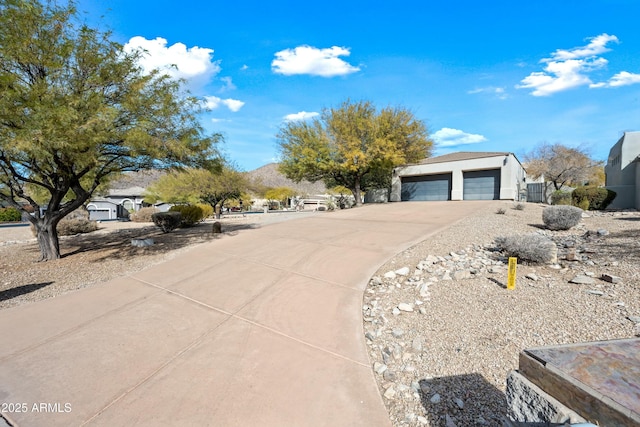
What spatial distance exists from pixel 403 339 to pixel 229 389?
2262 mm

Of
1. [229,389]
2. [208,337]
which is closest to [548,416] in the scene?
[229,389]

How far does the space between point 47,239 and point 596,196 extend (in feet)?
81.5

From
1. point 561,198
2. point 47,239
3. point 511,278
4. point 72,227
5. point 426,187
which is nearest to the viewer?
point 511,278

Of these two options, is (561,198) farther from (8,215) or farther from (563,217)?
(8,215)

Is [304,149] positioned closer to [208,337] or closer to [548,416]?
[208,337]

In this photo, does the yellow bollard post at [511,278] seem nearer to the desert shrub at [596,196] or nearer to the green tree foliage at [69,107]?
the green tree foliage at [69,107]

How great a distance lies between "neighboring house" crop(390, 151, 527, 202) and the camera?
24.0 meters

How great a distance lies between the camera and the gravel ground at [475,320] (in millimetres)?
3057

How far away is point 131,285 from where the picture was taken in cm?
636

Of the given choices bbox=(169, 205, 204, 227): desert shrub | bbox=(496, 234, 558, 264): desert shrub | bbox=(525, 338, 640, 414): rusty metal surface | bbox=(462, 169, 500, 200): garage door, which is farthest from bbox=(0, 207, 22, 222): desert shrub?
bbox=(462, 169, 500, 200): garage door

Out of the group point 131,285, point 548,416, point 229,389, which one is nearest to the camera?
point 548,416

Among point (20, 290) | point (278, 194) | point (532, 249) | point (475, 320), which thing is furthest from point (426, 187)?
point (278, 194)

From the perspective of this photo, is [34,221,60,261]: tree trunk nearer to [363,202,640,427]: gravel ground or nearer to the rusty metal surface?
[363,202,640,427]: gravel ground

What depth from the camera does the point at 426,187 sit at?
28156 millimetres
